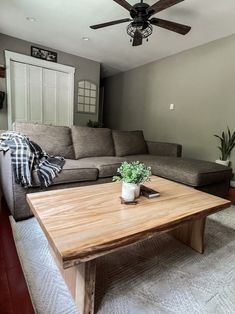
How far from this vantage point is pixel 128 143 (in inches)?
121

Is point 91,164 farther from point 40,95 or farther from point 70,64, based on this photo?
point 70,64

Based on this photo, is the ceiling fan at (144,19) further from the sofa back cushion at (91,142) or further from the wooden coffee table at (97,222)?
the wooden coffee table at (97,222)

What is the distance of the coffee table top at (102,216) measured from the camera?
779 mm

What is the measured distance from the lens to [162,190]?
1497 mm

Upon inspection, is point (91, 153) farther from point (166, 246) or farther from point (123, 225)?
point (123, 225)

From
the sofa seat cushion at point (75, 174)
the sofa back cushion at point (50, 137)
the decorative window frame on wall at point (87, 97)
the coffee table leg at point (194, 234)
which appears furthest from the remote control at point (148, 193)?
the decorative window frame on wall at point (87, 97)

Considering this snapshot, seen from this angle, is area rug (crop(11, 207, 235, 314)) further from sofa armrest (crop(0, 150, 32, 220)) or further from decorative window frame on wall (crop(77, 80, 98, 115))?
decorative window frame on wall (crop(77, 80, 98, 115))

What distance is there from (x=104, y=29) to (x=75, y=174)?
97.4 inches

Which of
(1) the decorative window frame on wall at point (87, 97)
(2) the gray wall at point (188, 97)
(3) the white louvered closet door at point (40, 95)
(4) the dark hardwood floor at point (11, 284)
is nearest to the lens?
(4) the dark hardwood floor at point (11, 284)

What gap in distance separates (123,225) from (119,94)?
502 centimetres

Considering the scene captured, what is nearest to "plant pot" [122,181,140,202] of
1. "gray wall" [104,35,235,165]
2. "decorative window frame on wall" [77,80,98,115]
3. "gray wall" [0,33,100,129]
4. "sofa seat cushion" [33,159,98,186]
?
"sofa seat cushion" [33,159,98,186]

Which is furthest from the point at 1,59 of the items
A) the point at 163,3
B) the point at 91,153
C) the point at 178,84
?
the point at 178,84

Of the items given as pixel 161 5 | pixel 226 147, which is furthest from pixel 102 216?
pixel 226 147

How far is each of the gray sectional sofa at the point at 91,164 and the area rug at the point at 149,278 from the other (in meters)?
0.46
